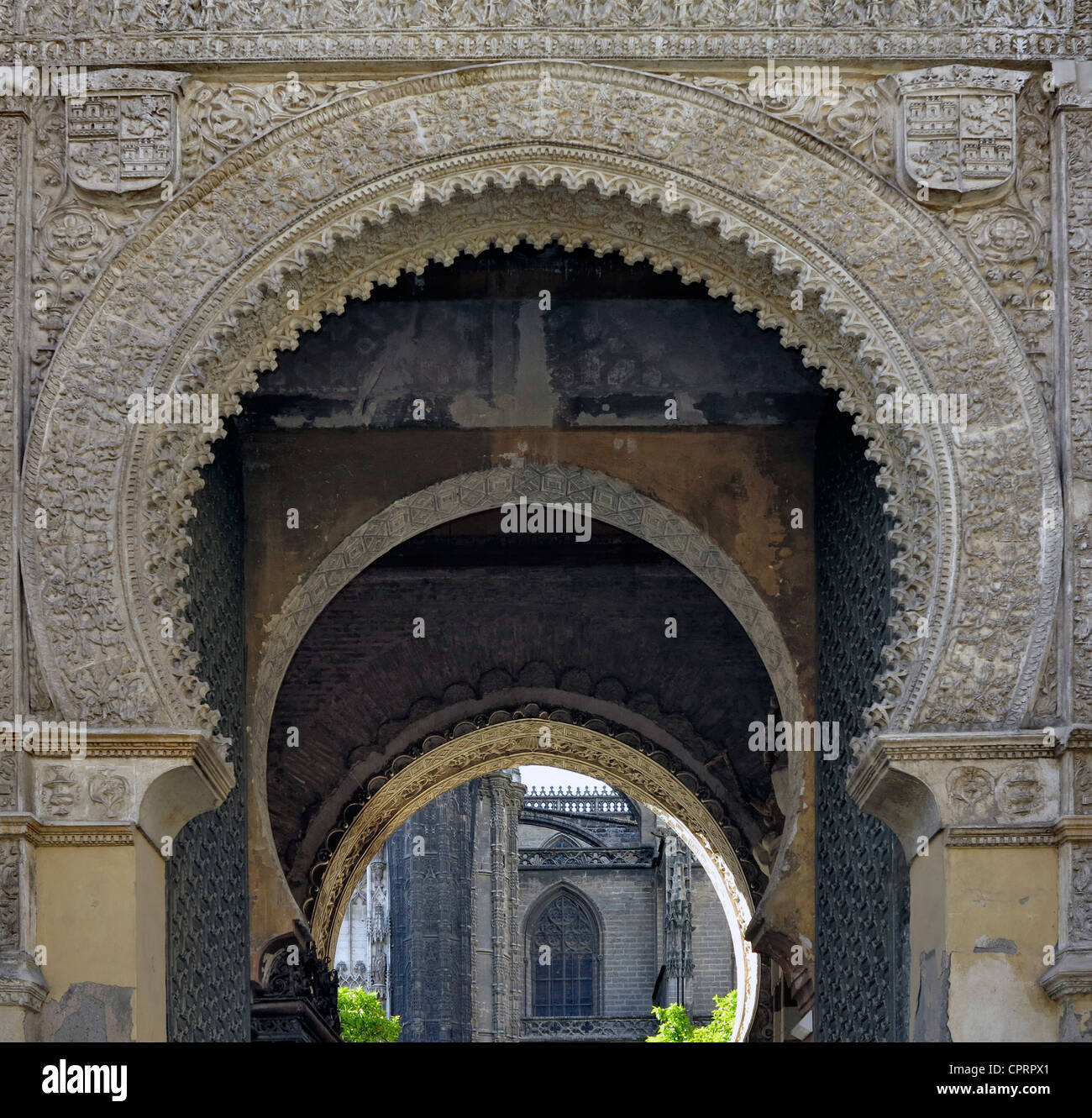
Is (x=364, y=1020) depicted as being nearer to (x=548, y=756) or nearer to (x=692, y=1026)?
(x=692, y=1026)

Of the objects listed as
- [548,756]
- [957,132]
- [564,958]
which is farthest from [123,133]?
[564,958]

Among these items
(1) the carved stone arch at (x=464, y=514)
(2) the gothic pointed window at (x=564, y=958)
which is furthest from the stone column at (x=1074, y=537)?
(2) the gothic pointed window at (x=564, y=958)

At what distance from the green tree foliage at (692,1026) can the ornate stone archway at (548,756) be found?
48.0 feet

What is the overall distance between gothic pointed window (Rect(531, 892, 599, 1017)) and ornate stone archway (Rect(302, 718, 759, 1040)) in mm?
28861

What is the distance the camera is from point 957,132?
26.0ft

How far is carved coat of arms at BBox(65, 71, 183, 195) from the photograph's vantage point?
7.90 meters

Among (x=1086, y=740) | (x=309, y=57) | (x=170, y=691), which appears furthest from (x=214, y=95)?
(x=1086, y=740)

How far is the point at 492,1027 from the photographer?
39.1 metres

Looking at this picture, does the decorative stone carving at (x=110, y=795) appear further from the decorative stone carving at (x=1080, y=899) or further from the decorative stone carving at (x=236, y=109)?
the decorative stone carving at (x=1080, y=899)

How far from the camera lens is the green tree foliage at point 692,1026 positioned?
30109 millimetres

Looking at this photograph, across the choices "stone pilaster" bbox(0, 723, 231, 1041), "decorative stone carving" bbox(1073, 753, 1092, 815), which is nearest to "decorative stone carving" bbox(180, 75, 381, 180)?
"stone pilaster" bbox(0, 723, 231, 1041)

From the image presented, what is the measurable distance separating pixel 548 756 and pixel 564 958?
29648 mm

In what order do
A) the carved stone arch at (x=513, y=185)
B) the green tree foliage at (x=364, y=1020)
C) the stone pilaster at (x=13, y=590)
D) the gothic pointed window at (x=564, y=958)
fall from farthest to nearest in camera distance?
the gothic pointed window at (x=564, y=958) → the green tree foliage at (x=364, y=1020) → the carved stone arch at (x=513, y=185) → the stone pilaster at (x=13, y=590)
